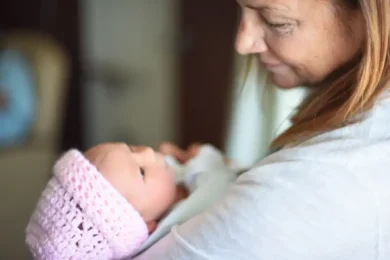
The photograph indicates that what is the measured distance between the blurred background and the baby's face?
1.57m

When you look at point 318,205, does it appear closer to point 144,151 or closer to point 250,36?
point 250,36

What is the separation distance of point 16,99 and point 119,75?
3.00 ft

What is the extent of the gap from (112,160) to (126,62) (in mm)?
2620

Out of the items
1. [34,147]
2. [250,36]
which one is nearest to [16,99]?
[34,147]

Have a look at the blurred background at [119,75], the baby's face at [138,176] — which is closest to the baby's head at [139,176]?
the baby's face at [138,176]

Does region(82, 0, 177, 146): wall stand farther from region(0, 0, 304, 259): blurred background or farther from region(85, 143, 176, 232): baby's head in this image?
region(85, 143, 176, 232): baby's head

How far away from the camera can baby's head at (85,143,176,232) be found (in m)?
1.05

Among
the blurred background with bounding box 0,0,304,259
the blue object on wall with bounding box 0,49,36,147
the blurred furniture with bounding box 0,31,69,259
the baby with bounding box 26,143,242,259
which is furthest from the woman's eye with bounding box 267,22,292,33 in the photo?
the blue object on wall with bounding box 0,49,36,147

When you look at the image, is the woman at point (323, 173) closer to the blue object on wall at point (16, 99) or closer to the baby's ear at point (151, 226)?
the baby's ear at point (151, 226)

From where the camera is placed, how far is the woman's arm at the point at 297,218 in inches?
31.8

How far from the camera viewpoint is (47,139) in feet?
9.30

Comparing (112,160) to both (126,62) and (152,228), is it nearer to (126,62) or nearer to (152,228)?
→ (152,228)

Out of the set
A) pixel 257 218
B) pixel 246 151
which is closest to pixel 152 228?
pixel 257 218

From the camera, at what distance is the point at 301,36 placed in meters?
0.88
